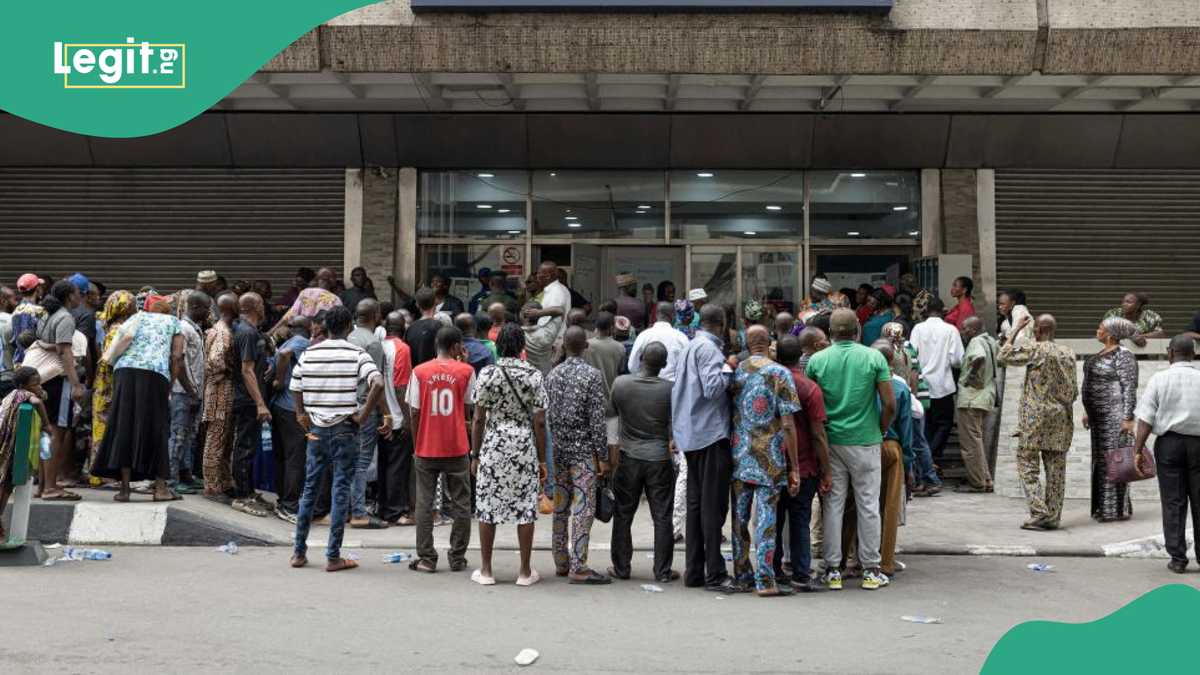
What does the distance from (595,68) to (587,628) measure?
8072mm

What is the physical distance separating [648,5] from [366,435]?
592 centimetres

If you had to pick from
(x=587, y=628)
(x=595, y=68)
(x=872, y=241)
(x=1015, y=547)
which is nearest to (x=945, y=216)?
(x=872, y=241)

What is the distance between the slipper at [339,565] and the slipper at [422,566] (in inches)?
18.0

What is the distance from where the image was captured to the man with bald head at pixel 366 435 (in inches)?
450

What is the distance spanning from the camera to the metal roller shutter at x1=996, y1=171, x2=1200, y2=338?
18.2 metres

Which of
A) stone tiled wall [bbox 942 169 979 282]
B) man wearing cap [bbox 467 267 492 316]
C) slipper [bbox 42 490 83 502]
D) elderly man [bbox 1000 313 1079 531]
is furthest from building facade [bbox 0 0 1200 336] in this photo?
slipper [bbox 42 490 83 502]

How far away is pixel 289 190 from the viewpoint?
60.6 feet

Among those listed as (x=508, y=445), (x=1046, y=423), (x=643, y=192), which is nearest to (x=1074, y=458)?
(x=1046, y=423)

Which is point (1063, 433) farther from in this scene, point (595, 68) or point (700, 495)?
point (595, 68)

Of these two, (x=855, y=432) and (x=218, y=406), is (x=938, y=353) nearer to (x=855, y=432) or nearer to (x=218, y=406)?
(x=855, y=432)

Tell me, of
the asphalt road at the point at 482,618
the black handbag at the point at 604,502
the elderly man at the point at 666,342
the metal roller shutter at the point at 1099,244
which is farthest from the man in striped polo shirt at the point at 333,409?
the metal roller shutter at the point at 1099,244

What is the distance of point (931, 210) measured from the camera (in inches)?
719

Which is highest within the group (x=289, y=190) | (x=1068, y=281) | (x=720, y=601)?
(x=289, y=190)

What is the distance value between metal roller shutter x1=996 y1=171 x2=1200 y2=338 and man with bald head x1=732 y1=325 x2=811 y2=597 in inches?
407
